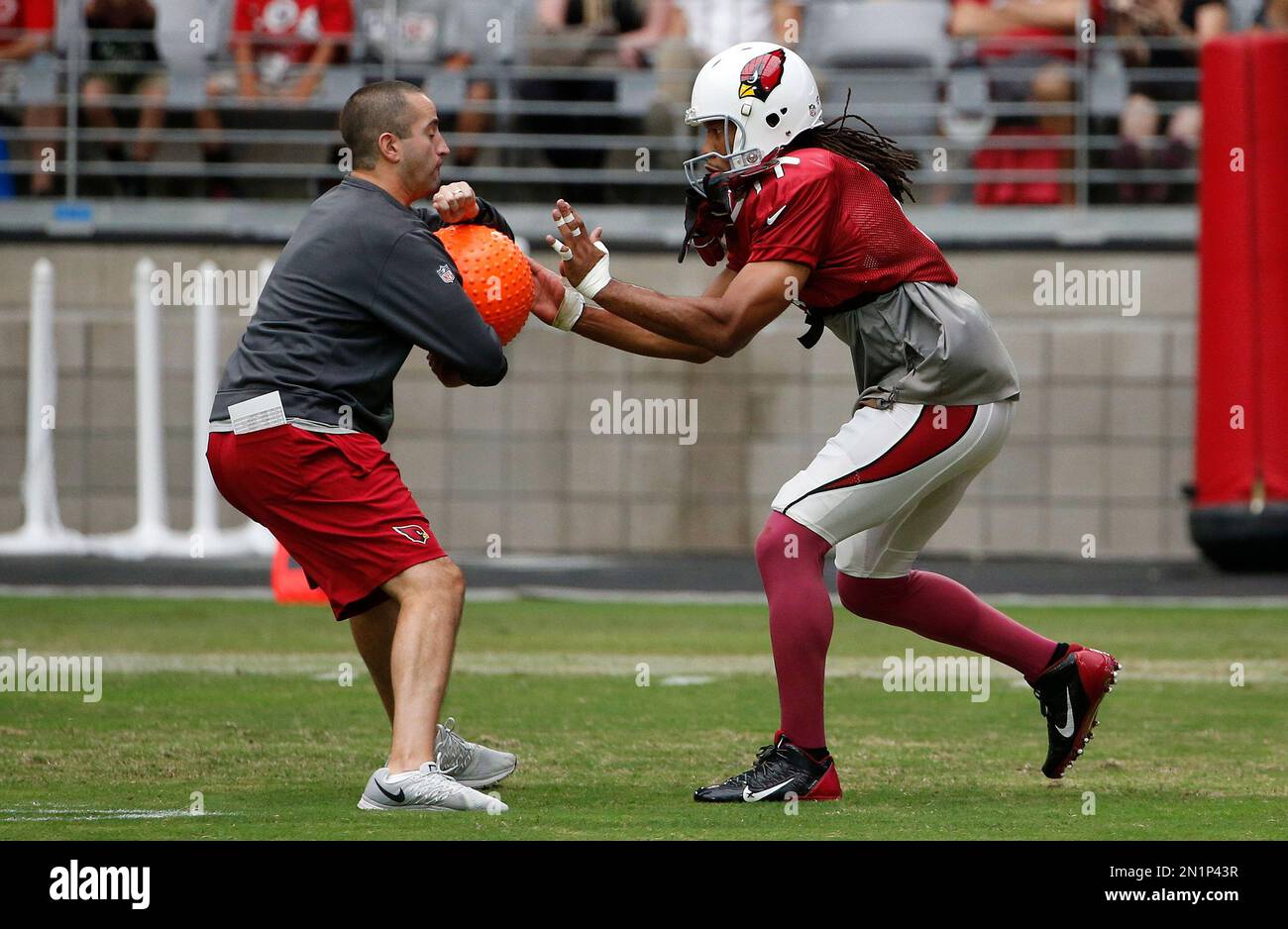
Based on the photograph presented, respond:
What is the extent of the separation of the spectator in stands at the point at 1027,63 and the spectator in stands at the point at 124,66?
20.6 feet

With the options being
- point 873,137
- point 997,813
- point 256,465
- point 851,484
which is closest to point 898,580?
point 851,484

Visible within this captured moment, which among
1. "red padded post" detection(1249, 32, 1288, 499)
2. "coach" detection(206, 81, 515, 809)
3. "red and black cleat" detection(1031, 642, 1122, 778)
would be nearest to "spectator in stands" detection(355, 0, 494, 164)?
"red padded post" detection(1249, 32, 1288, 499)

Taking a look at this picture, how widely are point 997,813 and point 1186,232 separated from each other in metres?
9.99

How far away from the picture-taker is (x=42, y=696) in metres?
7.73

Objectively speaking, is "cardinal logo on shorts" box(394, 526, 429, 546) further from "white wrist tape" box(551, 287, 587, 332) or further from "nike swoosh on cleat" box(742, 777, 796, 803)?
"nike swoosh on cleat" box(742, 777, 796, 803)

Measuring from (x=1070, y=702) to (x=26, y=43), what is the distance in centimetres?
1175

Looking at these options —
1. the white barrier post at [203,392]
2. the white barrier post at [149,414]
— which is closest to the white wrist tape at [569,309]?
the white barrier post at [203,392]

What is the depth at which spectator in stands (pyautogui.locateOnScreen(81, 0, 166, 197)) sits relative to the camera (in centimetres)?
1496

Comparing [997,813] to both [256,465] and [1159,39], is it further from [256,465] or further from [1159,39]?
[1159,39]

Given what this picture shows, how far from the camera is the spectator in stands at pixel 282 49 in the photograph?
14758 millimetres

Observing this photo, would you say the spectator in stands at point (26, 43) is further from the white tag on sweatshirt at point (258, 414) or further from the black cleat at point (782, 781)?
the black cleat at point (782, 781)

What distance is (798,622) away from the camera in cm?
555

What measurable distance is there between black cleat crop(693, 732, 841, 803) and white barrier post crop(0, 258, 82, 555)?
9.24 meters
